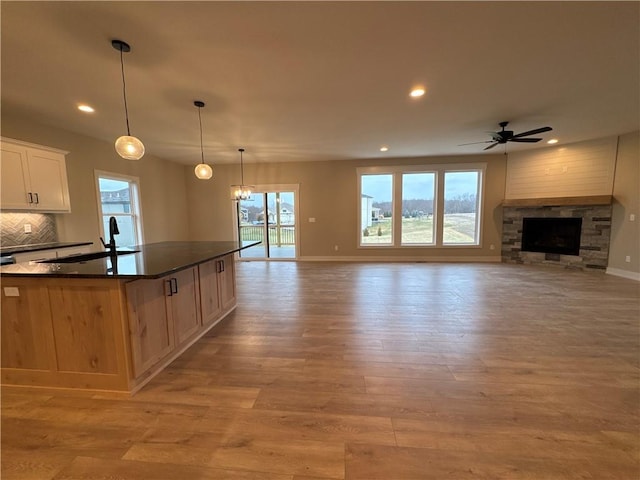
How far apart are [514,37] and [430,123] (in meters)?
2.05

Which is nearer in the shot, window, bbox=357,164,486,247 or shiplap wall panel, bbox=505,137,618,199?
shiplap wall panel, bbox=505,137,618,199

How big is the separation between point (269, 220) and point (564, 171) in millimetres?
7055

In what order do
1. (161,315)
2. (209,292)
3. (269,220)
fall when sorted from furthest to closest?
1. (269,220)
2. (209,292)
3. (161,315)

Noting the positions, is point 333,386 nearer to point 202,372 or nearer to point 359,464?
point 359,464

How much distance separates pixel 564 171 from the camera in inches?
225

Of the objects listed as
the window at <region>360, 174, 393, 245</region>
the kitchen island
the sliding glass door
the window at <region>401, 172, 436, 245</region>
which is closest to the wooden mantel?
the window at <region>401, 172, 436, 245</region>

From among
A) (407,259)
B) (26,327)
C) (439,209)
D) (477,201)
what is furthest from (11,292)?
(477,201)

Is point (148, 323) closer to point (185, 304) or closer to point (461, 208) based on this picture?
point (185, 304)

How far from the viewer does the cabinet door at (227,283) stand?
130 inches

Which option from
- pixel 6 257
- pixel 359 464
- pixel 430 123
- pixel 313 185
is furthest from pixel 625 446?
pixel 313 185

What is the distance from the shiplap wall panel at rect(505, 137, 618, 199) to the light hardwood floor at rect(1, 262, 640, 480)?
138 inches

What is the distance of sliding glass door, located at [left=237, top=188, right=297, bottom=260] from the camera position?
24.1 ft

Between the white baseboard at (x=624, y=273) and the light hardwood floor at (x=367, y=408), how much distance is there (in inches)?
99.8

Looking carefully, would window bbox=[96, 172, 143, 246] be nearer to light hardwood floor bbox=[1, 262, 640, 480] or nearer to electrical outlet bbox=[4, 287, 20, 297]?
electrical outlet bbox=[4, 287, 20, 297]
